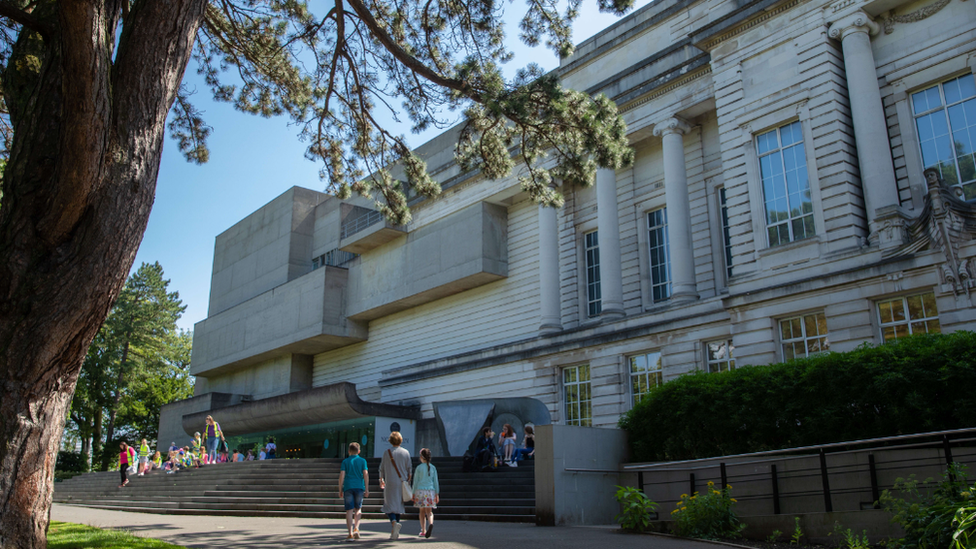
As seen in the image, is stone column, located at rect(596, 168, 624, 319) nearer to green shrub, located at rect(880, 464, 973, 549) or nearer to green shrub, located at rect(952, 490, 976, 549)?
green shrub, located at rect(880, 464, 973, 549)

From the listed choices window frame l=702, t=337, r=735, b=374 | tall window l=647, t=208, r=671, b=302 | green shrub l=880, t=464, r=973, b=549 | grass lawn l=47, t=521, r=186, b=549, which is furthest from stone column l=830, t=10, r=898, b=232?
grass lawn l=47, t=521, r=186, b=549

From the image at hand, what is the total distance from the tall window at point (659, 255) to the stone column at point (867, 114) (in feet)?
26.4

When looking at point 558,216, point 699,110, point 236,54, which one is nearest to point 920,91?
point 699,110

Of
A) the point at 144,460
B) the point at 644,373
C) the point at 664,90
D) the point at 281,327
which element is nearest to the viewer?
the point at 644,373

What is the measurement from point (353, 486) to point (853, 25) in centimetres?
1693

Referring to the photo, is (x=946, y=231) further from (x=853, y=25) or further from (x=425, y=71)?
(x=425, y=71)

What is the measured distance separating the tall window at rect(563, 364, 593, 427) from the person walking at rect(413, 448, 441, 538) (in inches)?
560

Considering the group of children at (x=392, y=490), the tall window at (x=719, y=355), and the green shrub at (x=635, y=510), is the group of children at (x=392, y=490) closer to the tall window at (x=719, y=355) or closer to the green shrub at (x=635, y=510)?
the green shrub at (x=635, y=510)

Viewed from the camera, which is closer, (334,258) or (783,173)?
(783,173)

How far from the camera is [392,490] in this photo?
34.1ft

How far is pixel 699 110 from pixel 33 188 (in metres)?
21.4

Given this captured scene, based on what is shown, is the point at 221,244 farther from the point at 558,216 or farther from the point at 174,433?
the point at 558,216

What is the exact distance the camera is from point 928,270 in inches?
623

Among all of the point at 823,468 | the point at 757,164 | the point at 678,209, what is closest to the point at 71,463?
the point at 678,209
